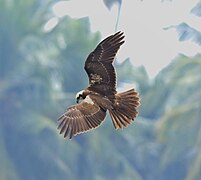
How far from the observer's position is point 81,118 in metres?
2.75

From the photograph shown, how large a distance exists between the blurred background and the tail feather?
280 centimetres

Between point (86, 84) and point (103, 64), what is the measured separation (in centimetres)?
281

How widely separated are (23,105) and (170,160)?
1.29 m

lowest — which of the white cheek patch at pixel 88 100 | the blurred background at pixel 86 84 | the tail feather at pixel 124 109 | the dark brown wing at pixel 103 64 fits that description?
the tail feather at pixel 124 109

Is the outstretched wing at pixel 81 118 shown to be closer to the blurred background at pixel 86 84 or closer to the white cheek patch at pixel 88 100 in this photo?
the white cheek patch at pixel 88 100

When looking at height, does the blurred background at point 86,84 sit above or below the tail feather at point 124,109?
above

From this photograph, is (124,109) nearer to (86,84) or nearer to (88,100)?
(88,100)

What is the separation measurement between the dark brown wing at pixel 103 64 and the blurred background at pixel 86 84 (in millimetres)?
2705

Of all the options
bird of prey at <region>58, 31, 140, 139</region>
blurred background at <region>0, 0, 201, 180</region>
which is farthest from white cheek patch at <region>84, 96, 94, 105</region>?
blurred background at <region>0, 0, 201, 180</region>

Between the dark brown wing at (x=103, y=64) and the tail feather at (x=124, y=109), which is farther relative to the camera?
the dark brown wing at (x=103, y=64)

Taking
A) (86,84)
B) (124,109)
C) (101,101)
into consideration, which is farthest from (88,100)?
(86,84)

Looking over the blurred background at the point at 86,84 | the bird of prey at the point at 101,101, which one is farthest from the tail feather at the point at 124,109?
the blurred background at the point at 86,84

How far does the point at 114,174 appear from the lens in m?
5.78

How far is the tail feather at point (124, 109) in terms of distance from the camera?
2.78 m
